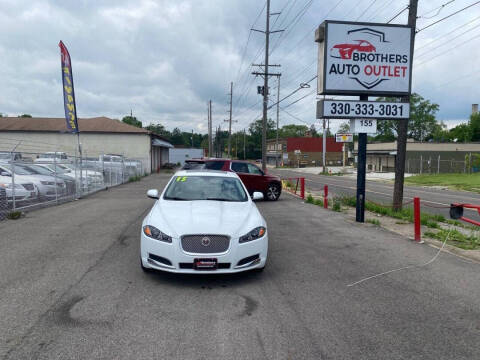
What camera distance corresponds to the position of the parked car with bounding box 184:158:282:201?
Answer: 14.9 meters

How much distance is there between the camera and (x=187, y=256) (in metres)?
4.67

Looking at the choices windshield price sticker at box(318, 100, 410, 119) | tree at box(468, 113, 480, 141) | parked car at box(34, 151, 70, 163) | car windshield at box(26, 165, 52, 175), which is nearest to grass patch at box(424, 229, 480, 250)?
windshield price sticker at box(318, 100, 410, 119)

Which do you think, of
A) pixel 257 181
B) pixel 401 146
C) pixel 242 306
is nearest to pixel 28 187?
pixel 257 181

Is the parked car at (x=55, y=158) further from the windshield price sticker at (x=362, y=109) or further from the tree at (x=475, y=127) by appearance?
the tree at (x=475, y=127)

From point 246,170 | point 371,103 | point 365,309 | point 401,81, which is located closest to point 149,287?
point 365,309

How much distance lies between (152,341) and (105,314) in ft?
2.79

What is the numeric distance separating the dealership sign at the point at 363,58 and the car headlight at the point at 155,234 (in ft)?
22.8

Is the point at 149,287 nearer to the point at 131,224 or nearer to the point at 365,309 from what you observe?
the point at 365,309

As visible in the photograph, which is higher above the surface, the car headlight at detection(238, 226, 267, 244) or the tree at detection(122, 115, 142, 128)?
the tree at detection(122, 115, 142, 128)

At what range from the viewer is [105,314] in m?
3.99

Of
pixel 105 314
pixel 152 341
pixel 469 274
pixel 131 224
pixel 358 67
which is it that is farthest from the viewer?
pixel 358 67

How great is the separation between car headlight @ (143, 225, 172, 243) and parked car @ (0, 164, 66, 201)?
9.13m

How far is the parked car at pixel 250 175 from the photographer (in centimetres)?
1490

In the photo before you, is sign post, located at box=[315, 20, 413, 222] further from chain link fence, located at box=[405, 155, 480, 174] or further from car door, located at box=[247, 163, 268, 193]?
chain link fence, located at box=[405, 155, 480, 174]
